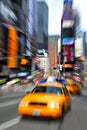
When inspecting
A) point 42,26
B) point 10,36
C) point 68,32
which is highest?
point 42,26

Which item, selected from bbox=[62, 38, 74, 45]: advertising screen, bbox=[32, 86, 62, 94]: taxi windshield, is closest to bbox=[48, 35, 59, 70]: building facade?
bbox=[62, 38, 74, 45]: advertising screen

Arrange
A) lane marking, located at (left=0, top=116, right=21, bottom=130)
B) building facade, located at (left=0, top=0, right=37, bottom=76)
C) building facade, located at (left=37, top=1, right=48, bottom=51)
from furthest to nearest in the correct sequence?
building facade, located at (left=37, top=1, right=48, bottom=51) < building facade, located at (left=0, top=0, right=37, bottom=76) < lane marking, located at (left=0, top=116, right=21, bottom=130)

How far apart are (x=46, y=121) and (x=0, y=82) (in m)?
21.1

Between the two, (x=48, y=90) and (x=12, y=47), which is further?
(x=12, y=47)

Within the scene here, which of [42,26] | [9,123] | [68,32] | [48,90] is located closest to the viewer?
[9,123]

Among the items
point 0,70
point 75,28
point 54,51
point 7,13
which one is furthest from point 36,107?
point 54,51

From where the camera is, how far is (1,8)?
50312mm

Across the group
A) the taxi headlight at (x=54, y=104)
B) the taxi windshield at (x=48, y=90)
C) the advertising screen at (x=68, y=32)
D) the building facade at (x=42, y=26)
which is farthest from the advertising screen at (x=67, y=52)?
the taxi headlight at (x=54, y=104)

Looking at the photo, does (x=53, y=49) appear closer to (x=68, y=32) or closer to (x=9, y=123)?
(x=68, y=32)

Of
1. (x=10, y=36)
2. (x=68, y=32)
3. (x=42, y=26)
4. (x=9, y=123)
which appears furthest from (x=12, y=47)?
(x=68, y=32)

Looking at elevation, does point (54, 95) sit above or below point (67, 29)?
below

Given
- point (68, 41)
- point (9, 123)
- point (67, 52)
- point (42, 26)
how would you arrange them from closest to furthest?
point (9, 123) < point (67, 52) < point (42, 26) < point (68, 41)

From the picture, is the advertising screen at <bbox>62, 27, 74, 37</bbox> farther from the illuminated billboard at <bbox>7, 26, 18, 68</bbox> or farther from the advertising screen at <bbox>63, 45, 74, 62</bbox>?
the illuminated billboard at <bbox>7, 26, 18, 68</bbox>

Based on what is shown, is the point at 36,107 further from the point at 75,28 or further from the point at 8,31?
the point at 75,28
